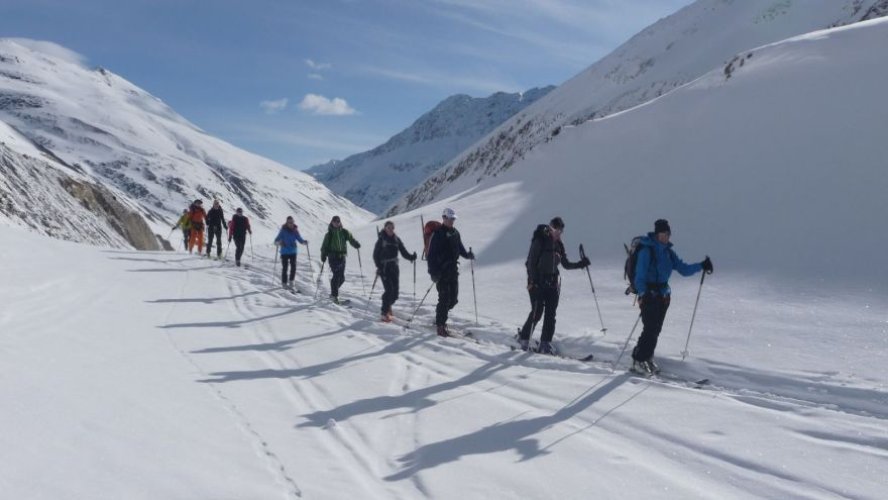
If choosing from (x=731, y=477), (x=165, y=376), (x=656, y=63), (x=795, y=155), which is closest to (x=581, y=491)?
(x=731, y=477)

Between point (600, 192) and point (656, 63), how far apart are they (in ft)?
214

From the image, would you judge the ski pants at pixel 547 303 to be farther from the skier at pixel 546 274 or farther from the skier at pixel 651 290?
the skier at pixel 651 290

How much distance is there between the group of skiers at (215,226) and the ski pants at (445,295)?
1100 cm

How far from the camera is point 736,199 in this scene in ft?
54.2

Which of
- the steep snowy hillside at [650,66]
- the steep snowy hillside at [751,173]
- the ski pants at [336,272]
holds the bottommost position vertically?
the ski pants at [336,272]

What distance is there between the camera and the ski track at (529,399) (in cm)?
517

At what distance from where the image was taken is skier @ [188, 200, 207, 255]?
1002 inches

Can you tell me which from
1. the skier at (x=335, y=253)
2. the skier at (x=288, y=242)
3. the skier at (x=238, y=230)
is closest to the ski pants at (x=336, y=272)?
the skier at (x=335, y=253)

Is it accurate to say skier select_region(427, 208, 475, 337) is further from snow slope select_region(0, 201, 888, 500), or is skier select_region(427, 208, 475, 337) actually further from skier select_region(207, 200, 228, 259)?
skier select_region(207, 200, 228, 259)

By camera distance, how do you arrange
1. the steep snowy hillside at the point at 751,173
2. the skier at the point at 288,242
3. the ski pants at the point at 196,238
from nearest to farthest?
the steep snowy hillside at the point at 751,173 < the skier at the point at 288,242 < the ski pants at the point at 196,238

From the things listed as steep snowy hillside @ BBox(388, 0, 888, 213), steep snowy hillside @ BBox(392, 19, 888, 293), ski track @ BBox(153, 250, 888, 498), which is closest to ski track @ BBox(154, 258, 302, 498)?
ski track @ BBox(153, 250, 888, 498)

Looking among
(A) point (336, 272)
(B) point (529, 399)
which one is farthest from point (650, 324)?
(A) point (336, 272)

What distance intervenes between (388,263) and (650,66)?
75.2 metres

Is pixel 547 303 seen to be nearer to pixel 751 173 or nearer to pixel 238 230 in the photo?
pixel 751 173
